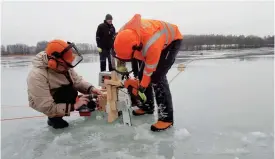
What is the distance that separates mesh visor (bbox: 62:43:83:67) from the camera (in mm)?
2549

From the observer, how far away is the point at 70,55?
2.59m

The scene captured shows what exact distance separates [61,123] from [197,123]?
5.26ft

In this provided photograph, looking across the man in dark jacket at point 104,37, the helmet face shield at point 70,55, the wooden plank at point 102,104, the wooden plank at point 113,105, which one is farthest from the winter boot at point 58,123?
the man in dark jacket at point 104,37

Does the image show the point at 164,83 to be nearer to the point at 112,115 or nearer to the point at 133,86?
the point at 133,86

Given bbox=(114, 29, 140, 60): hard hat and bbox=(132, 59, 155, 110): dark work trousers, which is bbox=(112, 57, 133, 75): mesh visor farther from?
bbox=(114, 29, 140, 60): hard hat

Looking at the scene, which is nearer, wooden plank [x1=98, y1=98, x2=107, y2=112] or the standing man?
the standing man

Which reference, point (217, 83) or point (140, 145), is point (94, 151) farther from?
point (217, 83)

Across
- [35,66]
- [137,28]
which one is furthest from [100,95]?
[137,28]

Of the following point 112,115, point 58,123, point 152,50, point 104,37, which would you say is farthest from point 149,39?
point 104,37

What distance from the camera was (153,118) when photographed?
3.15 meters

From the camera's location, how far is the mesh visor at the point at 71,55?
2.55 metres

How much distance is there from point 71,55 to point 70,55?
0.04ft

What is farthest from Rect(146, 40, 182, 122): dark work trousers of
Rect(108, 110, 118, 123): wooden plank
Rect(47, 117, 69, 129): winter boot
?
Rect(47, 117, 69, 129): winter boot

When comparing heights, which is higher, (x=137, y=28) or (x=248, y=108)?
(x=137, y=28)
